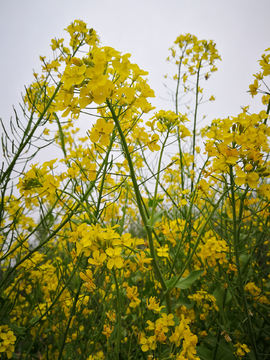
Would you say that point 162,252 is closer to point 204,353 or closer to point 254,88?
point 204,353

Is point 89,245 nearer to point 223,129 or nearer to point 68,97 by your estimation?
point 68,97

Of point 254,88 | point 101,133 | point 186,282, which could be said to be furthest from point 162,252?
point 254,88

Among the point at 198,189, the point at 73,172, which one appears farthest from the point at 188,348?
the point at 73,172

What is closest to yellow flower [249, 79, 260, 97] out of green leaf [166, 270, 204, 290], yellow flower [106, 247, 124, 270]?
green leaf [166, 270, 204, 290]

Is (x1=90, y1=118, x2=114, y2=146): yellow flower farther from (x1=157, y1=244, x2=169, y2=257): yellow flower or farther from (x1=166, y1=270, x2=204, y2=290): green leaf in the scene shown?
(x1=157, y1=244, x2=169, y2=257): yellow flower

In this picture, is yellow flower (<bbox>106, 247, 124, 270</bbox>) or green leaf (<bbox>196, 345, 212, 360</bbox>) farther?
green leaf (<bbox>196, 345, 212, 360</bbox>)

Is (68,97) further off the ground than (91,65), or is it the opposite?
(91,65)

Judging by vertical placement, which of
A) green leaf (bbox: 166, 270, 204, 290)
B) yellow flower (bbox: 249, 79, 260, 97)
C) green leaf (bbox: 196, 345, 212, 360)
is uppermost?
yellow flower (bbox: 249, 79, 260, 97)

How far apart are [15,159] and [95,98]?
1.08 metres

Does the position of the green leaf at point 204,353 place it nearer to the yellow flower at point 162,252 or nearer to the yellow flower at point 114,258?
the yellow flower at point 162,252

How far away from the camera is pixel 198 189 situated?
5.01 ft

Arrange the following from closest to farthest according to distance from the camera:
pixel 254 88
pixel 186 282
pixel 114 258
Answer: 1. pixel 114 258
2. pixel 186 282
3. pixel 254 88

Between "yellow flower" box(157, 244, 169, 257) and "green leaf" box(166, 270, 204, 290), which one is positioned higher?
"yellow flower" box(157, 244, 169, 257)

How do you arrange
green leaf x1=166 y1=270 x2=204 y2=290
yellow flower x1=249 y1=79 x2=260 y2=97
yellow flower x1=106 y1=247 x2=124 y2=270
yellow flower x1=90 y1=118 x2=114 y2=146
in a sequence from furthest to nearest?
yellow flower x1=249 y1=79 x2=260 y2=97
green leaf x1=166 y1=270 x2=204 y2=290
yellow flower x1=90 y1=118 x2=114 y2=146
yellow flower x1=106 y1=247 x2=124 y2=270
